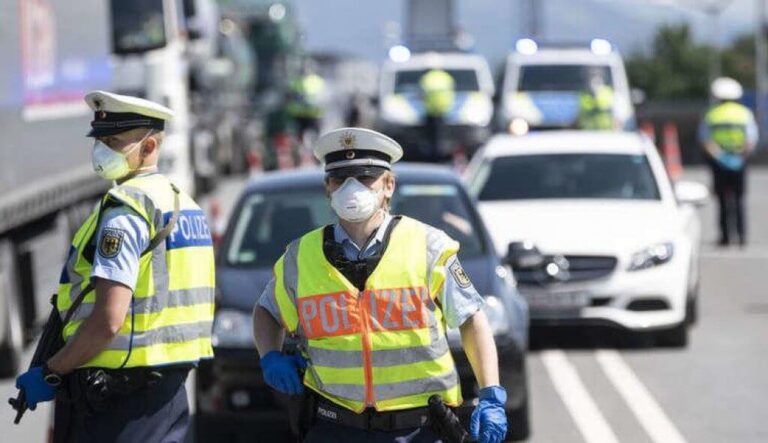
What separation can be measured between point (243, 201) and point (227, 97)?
27295 millimetres

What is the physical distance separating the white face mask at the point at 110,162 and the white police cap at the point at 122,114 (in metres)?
0.06

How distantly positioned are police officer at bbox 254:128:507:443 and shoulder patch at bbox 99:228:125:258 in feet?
1.71

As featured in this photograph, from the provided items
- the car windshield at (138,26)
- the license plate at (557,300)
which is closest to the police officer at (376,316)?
the license plate at (557,300)

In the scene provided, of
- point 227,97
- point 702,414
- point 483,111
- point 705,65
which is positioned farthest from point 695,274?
Result: point 705,65

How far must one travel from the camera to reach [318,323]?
5727mm

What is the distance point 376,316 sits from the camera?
5703 mm

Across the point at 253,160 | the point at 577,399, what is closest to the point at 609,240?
the point at 577,399

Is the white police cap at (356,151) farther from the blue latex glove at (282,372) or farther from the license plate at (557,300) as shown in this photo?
the license plate at (557,300)

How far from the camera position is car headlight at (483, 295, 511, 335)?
32.6 feet

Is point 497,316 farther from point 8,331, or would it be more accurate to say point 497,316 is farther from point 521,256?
point 8,331

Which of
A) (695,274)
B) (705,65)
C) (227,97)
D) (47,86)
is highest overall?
(47,86)

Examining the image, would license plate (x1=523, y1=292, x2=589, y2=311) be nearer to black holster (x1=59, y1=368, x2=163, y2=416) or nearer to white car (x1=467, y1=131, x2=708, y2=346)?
white car (x1=467, y1=131, x2=708, y2=346)

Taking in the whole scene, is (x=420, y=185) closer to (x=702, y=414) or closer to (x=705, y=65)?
(x=702, y=414)

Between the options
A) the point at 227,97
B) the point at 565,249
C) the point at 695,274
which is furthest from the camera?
the point at 227,97
